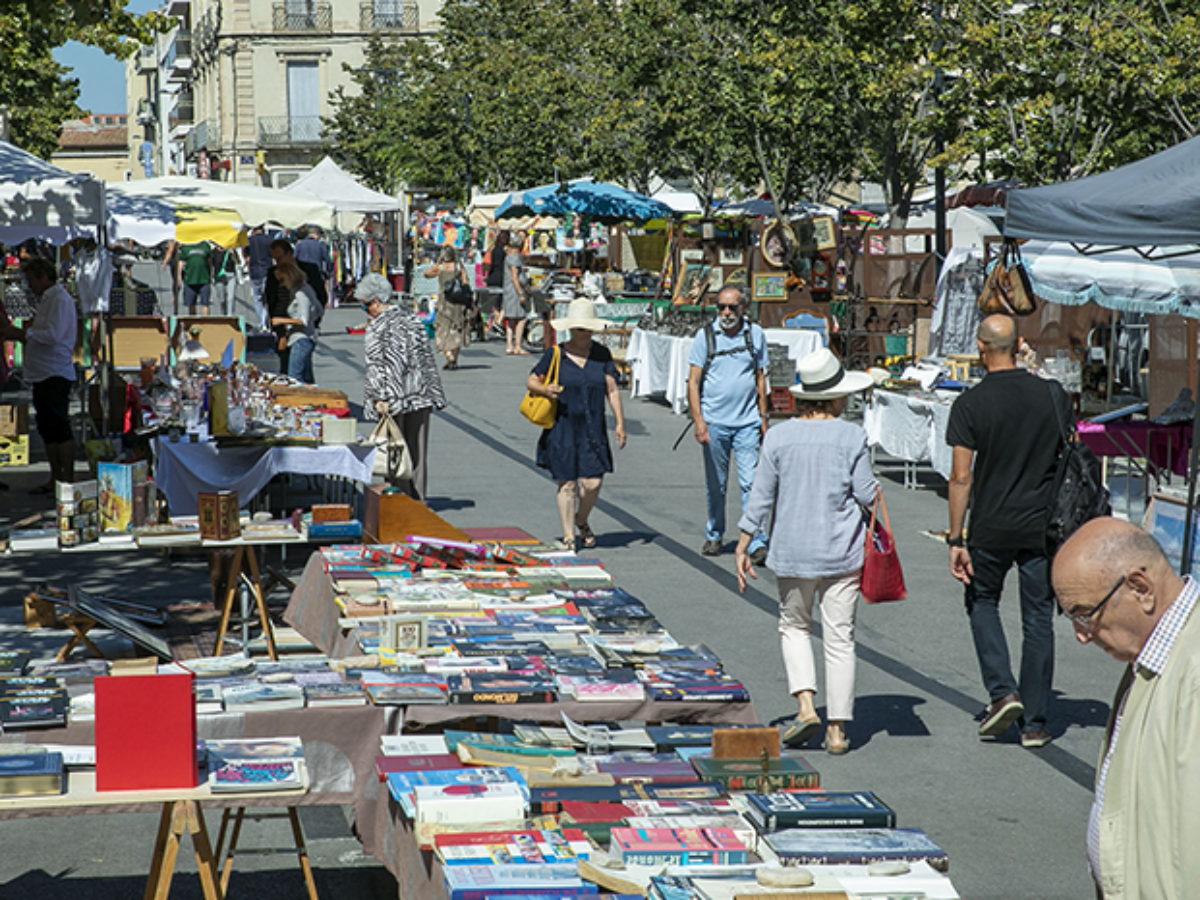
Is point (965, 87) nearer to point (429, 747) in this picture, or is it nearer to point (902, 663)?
point (902, 663)

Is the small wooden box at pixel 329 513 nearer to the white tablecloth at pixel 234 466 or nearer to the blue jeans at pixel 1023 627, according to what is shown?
the white tablecloth at pixel 234 466

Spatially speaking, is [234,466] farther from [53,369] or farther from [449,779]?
[449,779]

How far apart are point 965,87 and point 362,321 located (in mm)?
16377

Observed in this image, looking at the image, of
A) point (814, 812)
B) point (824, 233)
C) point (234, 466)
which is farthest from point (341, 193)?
point (814, 812)

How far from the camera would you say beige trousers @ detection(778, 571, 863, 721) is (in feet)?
21.0

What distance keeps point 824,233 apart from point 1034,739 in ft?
45.0

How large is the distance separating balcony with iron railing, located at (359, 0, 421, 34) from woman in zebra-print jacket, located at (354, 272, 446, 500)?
6667 centimetres

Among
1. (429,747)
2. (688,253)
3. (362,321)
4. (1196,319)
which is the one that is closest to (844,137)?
(688,253)

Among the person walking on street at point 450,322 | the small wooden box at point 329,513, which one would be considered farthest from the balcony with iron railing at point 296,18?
the small wooden box at point 329,513

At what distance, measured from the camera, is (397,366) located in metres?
11.0

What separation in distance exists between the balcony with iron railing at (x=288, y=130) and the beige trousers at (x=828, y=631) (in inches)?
2768

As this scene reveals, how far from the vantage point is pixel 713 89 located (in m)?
28.1

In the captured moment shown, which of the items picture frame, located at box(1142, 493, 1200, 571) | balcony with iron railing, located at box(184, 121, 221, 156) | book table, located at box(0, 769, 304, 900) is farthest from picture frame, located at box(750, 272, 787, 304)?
balcony with iron railing, located at box(184, 121, 221, 156)

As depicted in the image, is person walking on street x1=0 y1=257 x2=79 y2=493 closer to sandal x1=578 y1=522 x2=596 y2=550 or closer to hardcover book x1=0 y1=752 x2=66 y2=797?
sandal x1=578 y1=522 x2=596 y2=550
